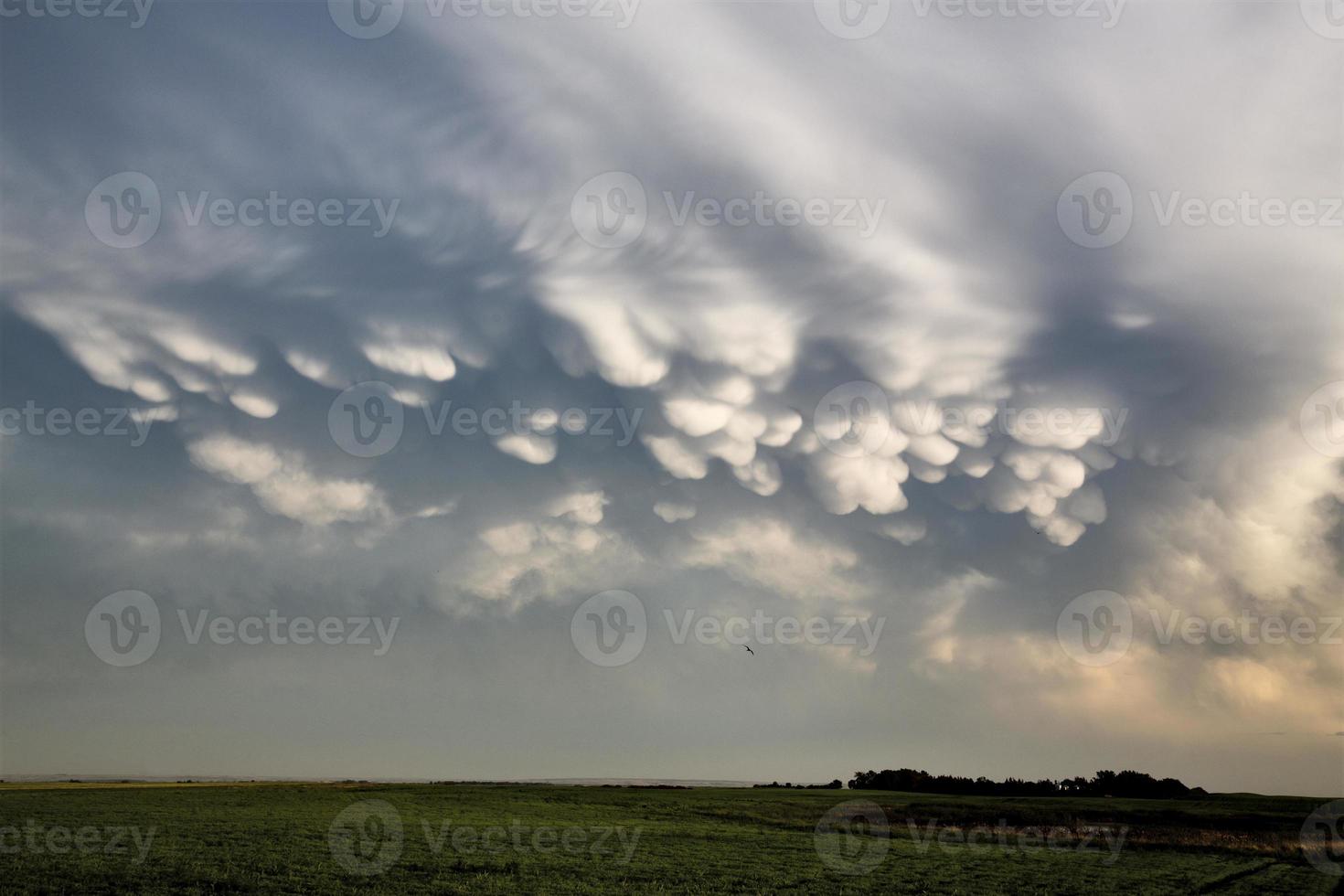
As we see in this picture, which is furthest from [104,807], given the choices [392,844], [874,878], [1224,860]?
[1224,860]

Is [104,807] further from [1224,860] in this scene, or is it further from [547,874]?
[1224,860]

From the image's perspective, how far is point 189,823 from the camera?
2459 inches
